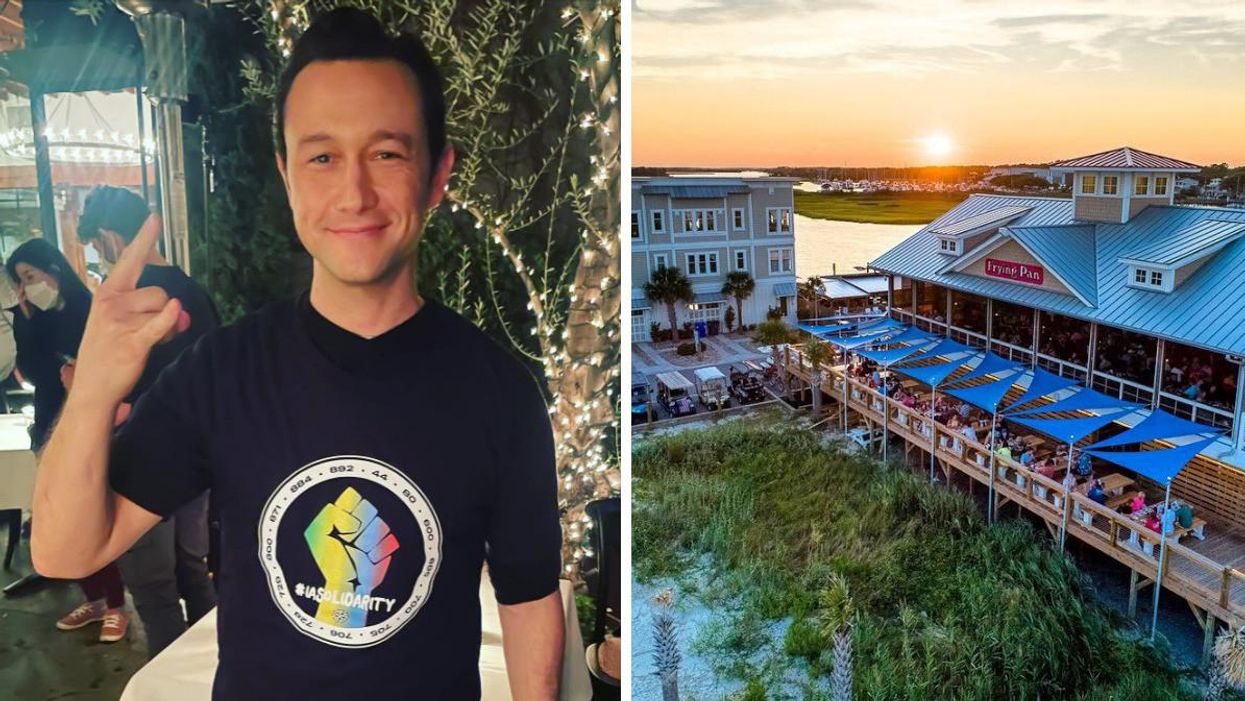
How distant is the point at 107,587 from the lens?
2109 mm

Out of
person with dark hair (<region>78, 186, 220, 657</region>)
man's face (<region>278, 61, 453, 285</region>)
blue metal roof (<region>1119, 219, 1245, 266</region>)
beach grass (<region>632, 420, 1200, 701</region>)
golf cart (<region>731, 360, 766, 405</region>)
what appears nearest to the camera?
man's face (<region>278, 61, 453, 285</region>)

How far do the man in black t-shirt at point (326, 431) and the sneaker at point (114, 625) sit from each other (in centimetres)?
14

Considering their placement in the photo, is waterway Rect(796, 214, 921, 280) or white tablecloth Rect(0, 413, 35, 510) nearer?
white tablecloth Rect(0, 413, 35, 510)

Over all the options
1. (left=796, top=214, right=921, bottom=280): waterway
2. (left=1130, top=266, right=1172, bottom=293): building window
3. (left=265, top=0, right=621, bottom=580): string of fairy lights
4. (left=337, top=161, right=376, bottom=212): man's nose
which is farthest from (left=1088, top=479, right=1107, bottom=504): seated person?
(left=337, top=161, right=376, bottom=212): man's nose

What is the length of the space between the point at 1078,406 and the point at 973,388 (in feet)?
0.88

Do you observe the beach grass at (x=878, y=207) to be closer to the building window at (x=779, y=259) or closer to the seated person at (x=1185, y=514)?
the building window at (x=779, y=259)

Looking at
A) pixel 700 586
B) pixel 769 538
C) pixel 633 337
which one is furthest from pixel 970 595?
pixel 633 337

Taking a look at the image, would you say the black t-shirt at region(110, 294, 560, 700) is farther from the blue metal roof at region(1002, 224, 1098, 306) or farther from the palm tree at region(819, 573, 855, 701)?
the blue metal roof at region(1002, 224, 1098, 306)

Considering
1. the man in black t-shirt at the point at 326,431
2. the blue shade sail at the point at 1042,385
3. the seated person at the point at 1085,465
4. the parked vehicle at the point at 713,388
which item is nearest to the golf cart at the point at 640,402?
the parked vehicle at the point at 713,388

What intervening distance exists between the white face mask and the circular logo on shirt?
74cm

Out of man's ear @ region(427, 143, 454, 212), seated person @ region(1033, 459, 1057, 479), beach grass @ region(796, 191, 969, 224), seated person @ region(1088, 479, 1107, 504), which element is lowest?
seated person @ region(1088, 479, 1107, 504)

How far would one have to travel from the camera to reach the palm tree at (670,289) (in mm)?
2299

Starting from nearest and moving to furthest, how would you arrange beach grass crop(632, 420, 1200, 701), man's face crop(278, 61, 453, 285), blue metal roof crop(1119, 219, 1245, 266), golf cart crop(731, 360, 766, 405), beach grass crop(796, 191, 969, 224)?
man's face crop(278, 61, 453, 285), blue metal roof crop(1119, 219, 1245, 266), beach grass crop(632, 420, 1200, 701), beach grass crop(796, 191, 969, 224), golf cart crop(731, 360, 766, 405)

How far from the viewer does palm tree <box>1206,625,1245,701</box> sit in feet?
7.01
